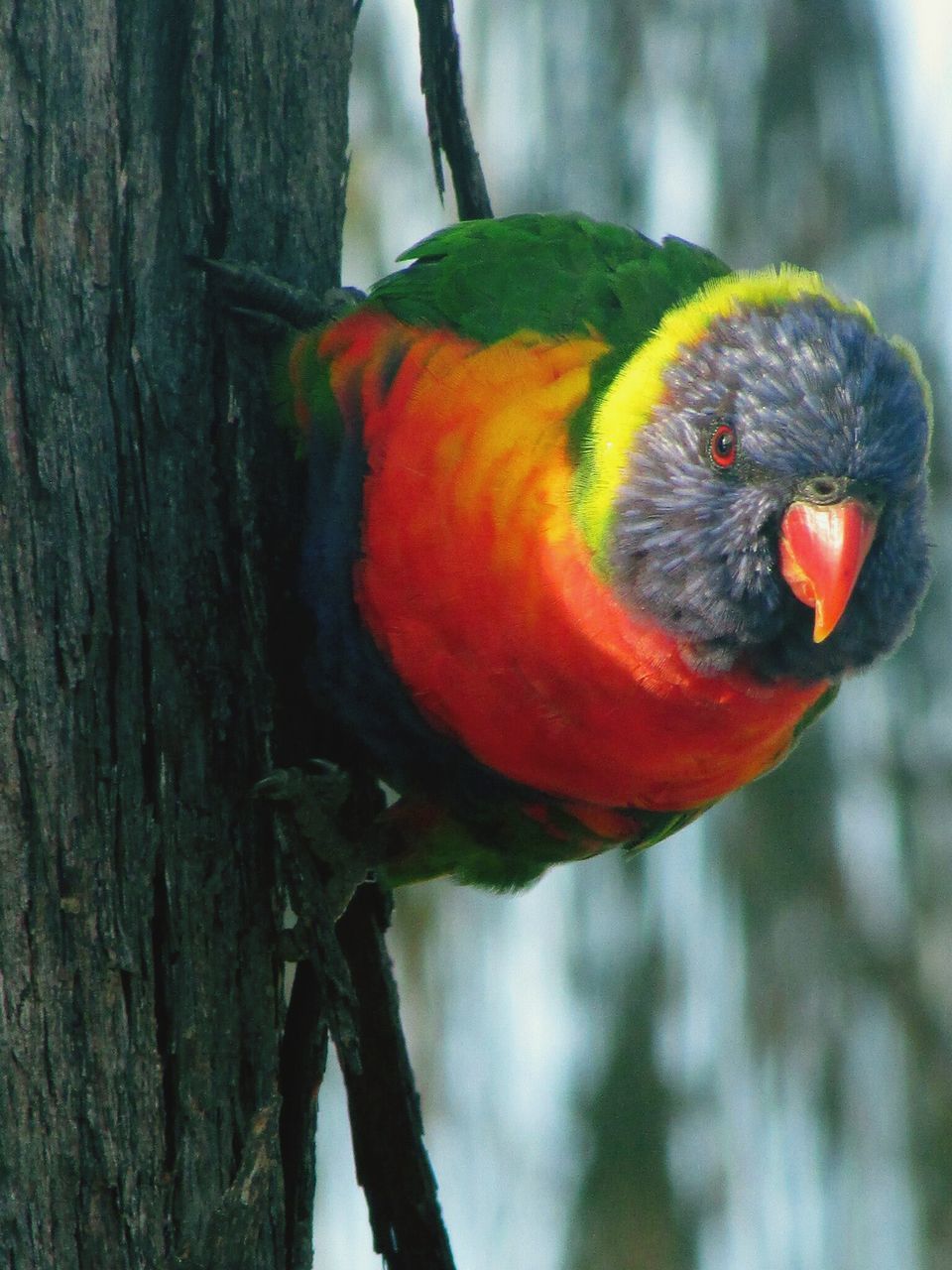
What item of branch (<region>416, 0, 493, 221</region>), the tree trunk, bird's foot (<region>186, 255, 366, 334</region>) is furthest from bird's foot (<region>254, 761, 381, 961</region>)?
branch (<region>416, 0, 493, 221</region>)

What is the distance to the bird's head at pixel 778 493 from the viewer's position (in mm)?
1716

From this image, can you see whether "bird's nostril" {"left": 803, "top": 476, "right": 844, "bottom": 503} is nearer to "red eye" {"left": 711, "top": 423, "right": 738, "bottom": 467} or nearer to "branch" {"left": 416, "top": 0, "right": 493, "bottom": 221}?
"red eye" {"left": 711, "top": 423, "right": 738, "bottom": 467}

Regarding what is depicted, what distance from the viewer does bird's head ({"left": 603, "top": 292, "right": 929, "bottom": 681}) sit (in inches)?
67.6

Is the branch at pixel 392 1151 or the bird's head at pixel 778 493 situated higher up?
the bird's head at pixel 778 493

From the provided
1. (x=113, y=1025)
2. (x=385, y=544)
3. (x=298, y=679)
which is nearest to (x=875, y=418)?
(x=385, y=544)

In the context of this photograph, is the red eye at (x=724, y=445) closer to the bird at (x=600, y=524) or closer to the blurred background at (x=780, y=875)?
the bird at (x=600, y=524)

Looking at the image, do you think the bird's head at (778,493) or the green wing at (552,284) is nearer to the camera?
the bird's head at (778,493)

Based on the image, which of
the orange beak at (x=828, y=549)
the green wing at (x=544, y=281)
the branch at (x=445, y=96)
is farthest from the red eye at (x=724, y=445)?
the branch at (x=445, y=96)

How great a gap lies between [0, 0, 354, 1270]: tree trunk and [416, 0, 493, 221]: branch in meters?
0.37

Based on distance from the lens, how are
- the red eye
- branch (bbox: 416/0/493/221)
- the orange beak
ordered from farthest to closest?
branch (bbox: 416/0/493/221) < the red eye < the orange beak

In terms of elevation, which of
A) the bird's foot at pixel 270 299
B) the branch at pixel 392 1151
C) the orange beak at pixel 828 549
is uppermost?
the bird's foot at pixel 270 299

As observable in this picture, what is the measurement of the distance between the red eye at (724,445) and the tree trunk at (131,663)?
2.09ft

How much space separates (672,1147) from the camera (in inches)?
135

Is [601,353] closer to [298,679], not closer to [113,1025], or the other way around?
[298,679]
